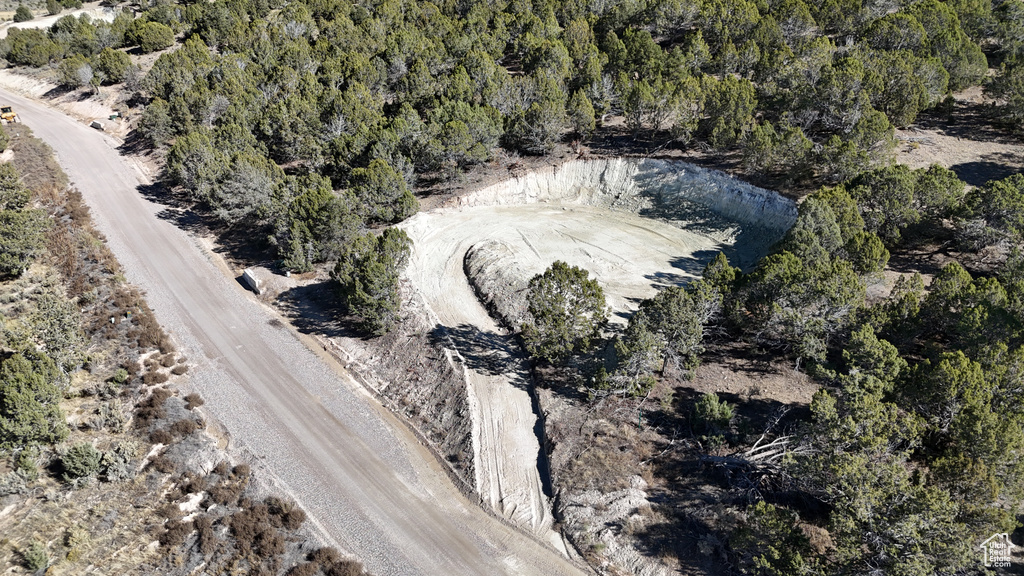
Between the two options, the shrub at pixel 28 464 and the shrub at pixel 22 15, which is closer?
the shrub at pixel 28 464

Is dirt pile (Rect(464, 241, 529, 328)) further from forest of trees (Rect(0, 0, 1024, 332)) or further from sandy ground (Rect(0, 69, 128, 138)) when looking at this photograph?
sandy ground (Rect(0, 69, 128, 138))

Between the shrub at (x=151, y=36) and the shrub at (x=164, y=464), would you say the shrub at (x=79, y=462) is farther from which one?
the shrub at (x=151, y=36)

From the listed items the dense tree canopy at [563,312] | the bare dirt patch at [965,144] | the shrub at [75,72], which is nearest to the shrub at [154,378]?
the dense tree canopy at [563,312]

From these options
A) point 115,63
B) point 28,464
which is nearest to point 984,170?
point 28,464

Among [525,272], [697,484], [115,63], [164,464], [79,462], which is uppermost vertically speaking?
[115,63]

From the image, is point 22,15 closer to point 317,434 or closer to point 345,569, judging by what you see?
point 317,434

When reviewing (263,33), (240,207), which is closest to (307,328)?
(240,207)

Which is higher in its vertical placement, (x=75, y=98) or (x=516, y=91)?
(x=75, y=98)
